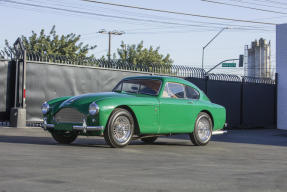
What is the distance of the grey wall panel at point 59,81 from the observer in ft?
55.7

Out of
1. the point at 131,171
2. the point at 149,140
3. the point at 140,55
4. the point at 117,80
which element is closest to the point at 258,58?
the point at 140,55

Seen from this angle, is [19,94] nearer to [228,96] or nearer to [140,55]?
[228,96]

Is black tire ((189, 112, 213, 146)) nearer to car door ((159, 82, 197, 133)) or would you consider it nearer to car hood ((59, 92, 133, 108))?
car door ((159, 82, 197, 133))

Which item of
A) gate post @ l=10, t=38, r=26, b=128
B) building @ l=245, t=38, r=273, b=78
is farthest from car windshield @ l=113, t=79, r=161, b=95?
building @ l=245, t=38, r=273, b=78

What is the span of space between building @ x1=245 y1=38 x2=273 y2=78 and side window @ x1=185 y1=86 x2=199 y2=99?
85.9m

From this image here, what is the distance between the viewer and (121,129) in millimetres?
10539

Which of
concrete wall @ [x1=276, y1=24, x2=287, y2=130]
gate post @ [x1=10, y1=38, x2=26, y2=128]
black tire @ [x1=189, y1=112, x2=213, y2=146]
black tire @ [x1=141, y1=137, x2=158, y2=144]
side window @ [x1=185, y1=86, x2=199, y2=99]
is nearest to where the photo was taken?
black tire @ [x1=189, y1=112, x2=213, y2=146]

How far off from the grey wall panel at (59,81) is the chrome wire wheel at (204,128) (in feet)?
21.8

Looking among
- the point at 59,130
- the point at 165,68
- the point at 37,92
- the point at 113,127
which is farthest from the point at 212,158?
the point at 165,68

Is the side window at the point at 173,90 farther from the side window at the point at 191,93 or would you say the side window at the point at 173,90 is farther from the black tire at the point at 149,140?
the black tire at the point at 149,140

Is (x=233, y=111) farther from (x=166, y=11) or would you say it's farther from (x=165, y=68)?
(x=166, y=11)

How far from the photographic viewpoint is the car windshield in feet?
38.0

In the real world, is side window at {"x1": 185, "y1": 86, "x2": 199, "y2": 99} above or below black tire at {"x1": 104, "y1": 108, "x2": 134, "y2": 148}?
above

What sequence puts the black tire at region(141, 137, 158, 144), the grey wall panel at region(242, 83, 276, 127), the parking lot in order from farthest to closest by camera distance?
the grey wall panel at region(242, 83, 276, 127), the black tire at region(141, 137, 158, 144), the parking lot
